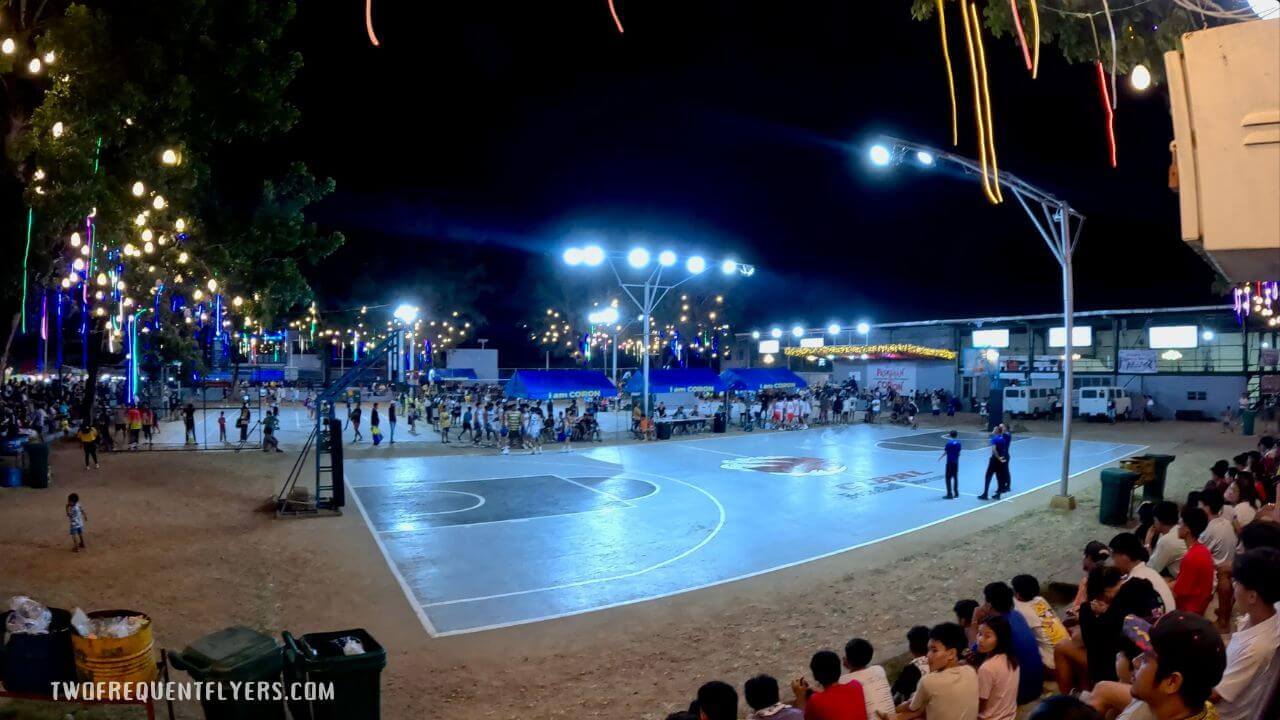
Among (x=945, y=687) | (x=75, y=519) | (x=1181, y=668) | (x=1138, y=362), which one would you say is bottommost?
(x=75, y=519)

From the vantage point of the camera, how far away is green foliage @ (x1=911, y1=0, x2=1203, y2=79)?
6.06 m

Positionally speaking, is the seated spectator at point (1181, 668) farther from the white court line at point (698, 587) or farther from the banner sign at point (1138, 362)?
the banner sign at point (1138, 362)

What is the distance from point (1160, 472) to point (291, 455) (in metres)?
24.1

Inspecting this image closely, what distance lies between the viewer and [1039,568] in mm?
10391

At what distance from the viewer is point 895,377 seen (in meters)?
47.8

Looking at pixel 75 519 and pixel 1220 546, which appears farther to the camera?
pixel 75 519

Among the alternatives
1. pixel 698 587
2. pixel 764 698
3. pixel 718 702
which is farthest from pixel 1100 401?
pixel 718 702

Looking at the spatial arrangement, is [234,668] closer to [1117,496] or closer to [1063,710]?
[1063,710]

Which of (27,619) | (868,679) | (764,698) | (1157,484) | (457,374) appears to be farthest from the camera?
(457,374)

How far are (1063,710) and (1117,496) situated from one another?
12872mm

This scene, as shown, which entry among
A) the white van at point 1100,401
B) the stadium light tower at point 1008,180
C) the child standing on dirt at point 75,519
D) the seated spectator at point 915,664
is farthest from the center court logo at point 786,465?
the white van at point 1100,401

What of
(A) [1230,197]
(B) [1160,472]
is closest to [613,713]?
(A) [1230,197]

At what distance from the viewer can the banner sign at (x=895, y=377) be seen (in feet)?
154

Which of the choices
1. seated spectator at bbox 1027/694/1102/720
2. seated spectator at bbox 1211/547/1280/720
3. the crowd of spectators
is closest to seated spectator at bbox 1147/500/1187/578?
the crowd of spectators
